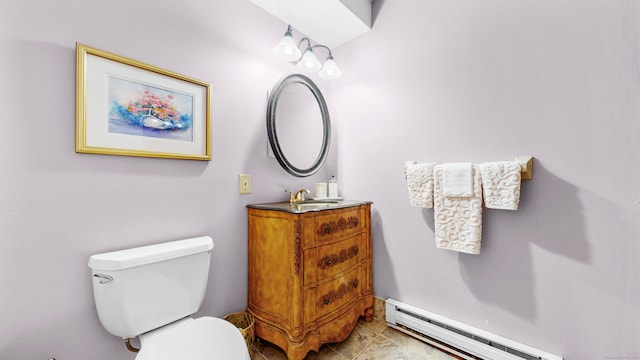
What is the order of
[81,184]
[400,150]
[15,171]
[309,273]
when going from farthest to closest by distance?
[400,150] → [309,273] → [81,184] → [15,171]

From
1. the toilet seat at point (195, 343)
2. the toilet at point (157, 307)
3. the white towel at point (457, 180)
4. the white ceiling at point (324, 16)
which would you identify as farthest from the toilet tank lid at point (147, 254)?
the white ceiling at point (324, 16)

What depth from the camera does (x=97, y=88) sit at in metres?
1.01

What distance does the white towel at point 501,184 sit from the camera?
1.17 metres

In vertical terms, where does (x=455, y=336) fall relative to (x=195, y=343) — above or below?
below

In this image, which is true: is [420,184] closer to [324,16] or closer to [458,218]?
[458,218]

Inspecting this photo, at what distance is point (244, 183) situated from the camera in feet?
4.93

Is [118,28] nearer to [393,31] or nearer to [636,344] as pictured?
[393,31]

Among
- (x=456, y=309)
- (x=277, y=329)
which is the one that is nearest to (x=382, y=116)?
(x=456, y=309)

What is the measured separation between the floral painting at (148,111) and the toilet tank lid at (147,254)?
1.69 feet

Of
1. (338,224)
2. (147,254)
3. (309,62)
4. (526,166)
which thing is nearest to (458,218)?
(526,166)

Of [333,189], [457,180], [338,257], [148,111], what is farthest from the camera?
[333,189]

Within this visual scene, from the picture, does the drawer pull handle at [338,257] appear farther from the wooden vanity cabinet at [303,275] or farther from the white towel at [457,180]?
the white towel at [457,180]

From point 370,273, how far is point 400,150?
0.89 meters

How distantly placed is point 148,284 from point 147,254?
→ 12 cm
